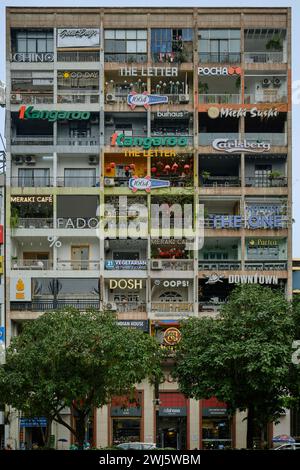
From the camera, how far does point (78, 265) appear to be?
51.1 m

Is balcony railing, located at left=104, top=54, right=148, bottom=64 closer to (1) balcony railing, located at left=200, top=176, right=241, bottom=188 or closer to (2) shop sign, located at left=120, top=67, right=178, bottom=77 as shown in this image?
(2) shop sign, located at left=120, top=67, right=178, bottom=77

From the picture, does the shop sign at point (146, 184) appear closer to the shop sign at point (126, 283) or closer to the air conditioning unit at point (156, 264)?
the air conditioning unit at point (156, 264)

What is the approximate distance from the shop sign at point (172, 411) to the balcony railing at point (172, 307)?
18.1 feet

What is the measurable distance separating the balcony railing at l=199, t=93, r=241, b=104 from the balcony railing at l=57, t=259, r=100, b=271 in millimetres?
11886

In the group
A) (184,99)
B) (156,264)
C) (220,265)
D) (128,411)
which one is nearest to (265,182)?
(220,265)

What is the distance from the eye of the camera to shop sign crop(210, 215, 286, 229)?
5056 centimetres

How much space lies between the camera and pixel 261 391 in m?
37.6

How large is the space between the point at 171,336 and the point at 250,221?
326 inches

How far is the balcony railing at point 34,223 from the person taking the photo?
166 feet

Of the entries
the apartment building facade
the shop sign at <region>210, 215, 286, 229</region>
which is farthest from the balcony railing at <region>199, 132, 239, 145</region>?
the shop sign at <region>210, 215, 286, 229</region>

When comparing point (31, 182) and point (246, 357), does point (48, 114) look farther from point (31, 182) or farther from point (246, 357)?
point (246, 357)

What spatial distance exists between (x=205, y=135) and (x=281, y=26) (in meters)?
8.41

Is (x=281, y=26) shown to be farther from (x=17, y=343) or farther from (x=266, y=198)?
(x=17, y=343)

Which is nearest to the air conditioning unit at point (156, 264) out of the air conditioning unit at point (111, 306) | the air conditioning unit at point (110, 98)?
the air conditioning unit at point (111, 306)
